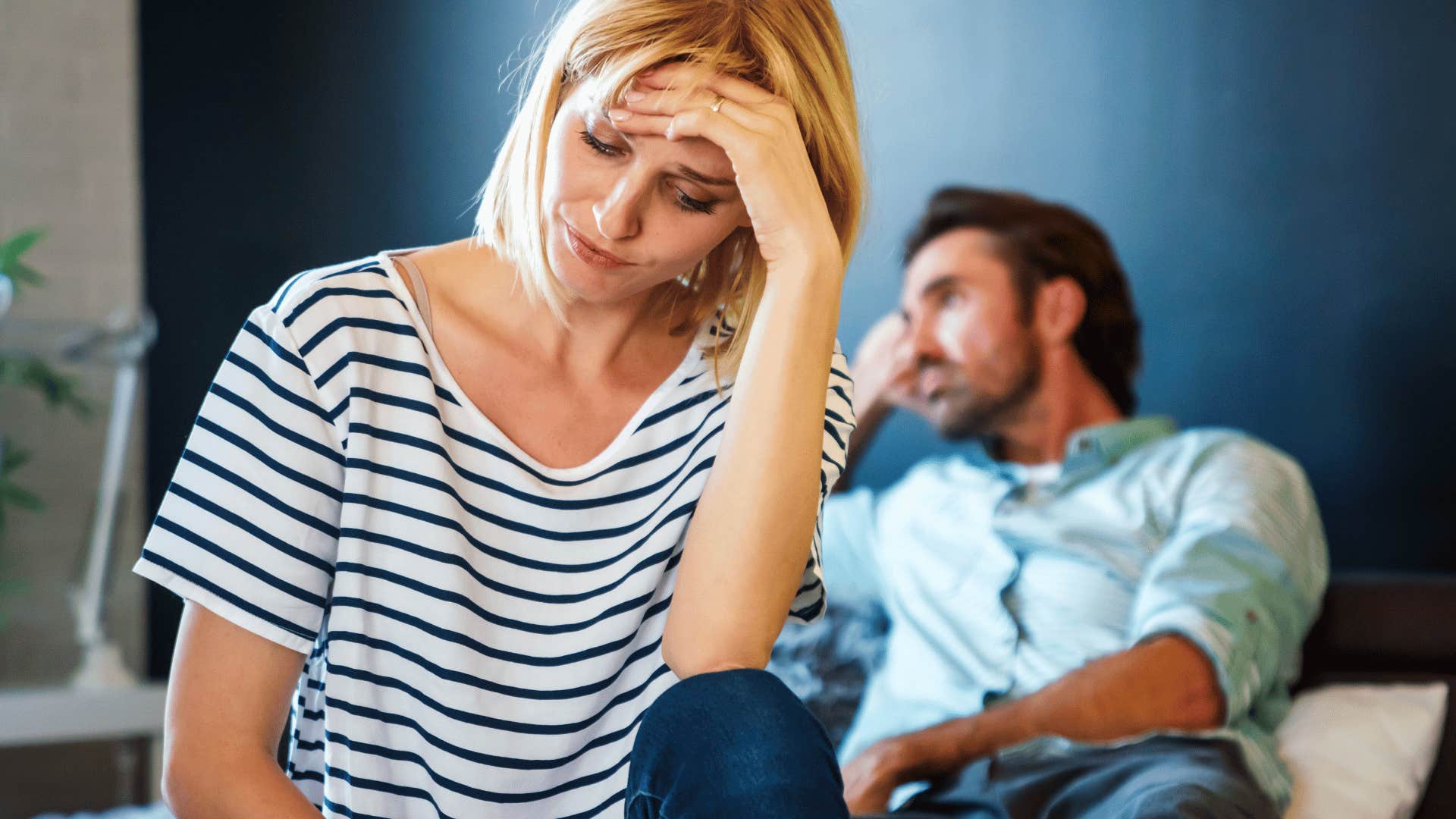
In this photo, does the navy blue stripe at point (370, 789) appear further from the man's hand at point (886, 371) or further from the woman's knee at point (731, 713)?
the man's hand at point (886, 371)

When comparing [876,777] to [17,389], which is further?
[17,389]

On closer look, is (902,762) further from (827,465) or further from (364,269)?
(364,269)

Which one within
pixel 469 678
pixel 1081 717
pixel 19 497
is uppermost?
pixel 469 678

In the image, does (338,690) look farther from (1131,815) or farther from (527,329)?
(1131,815)

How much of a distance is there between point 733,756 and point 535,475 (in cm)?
34

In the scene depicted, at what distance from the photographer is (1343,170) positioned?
2129 millimetres

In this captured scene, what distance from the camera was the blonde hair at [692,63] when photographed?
1001 mm

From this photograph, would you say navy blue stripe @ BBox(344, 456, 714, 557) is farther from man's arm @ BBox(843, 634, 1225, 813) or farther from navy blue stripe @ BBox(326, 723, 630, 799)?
man's arm @ BBox(843, 634, 1225, 813)

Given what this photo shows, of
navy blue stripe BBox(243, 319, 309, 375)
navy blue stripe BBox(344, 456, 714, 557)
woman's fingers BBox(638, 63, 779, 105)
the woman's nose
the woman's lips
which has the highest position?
woman's fingers BBox(638, 63, 779, 105)

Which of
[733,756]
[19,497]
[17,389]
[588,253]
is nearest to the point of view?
[733,756]

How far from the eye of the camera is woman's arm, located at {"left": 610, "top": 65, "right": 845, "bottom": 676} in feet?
3.26

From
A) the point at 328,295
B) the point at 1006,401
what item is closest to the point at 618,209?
the point at 328,295

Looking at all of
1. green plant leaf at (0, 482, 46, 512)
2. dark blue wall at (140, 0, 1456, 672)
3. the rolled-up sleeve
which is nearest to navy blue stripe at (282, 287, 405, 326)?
the rolled-up sleeve

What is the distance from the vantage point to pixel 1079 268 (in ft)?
7.11
